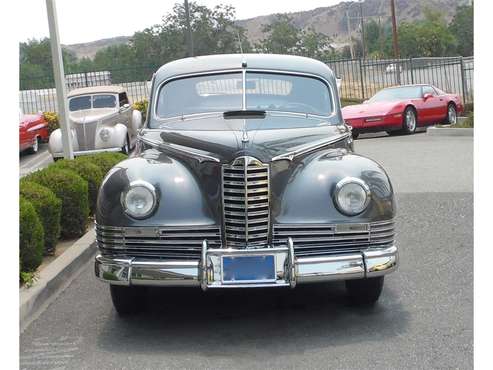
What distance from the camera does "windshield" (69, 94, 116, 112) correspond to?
19438mm

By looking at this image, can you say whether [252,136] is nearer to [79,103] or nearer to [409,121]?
[79,103]

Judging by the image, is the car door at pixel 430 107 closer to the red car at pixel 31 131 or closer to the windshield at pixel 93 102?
the windshield at pixel 93 102

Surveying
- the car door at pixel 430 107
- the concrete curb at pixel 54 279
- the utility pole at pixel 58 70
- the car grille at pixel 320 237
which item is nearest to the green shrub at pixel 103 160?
the utility pole at pixel 58 70

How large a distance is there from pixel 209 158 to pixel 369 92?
3234 cm

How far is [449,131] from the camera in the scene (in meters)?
19.8

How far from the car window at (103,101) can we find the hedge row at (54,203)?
29.6 ft

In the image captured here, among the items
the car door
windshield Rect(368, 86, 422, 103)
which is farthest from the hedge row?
the car door

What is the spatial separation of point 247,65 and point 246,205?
204 cm

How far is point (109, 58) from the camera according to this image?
8975 cm

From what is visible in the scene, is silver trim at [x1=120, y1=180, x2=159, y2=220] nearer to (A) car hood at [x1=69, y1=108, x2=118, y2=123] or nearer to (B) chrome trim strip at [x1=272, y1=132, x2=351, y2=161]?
(B) chrome trim strip at [x1=272, y1=132, x2=351, y2=161]

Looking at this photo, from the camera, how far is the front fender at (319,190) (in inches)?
213

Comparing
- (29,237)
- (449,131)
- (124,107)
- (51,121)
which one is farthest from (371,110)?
(29,237)
